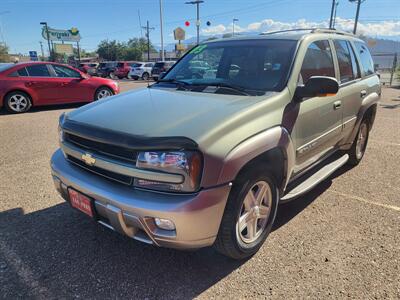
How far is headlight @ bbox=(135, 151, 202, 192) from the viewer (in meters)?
2.14

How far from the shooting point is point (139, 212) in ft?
7.09

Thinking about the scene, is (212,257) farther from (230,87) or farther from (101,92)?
(101,92)

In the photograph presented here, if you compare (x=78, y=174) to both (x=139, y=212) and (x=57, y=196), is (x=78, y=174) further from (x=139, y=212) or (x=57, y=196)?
(x=57, y=196)

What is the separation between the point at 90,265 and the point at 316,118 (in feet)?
8.45

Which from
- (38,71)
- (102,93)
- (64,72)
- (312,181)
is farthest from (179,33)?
(312,181)

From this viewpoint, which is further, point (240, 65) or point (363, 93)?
point (363, 93)

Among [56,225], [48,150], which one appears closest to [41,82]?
[48,150]

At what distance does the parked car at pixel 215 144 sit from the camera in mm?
2180

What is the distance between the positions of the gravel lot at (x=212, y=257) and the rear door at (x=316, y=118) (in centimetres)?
67

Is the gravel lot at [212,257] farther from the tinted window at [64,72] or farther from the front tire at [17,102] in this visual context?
the tinted window at [64,72]

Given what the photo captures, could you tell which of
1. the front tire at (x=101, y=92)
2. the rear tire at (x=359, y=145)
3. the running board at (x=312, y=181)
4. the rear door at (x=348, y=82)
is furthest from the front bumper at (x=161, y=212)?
the front tire at (x=101, y=92)

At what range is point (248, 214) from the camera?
2.74 m

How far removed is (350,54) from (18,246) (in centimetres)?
455

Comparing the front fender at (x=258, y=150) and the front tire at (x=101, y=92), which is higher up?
the front fender at (x=258, y=150)
